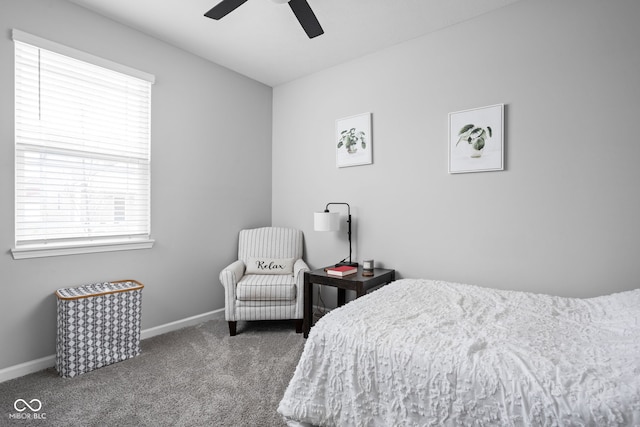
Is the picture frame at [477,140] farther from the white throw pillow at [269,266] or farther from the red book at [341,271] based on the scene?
the white throw pillow at [269,266]

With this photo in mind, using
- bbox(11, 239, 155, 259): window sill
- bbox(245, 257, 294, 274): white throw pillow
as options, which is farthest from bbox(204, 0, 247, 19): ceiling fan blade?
bbox(245, 257, 294, 274): white throw pillow

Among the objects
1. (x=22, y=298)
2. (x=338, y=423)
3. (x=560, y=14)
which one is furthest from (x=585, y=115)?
(x=22, y=298)

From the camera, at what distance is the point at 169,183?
306cm

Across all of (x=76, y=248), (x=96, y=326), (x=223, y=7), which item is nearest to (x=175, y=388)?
(x=96, y=326)

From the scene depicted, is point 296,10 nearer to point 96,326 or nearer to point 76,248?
point 76,248

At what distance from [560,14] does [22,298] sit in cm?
427

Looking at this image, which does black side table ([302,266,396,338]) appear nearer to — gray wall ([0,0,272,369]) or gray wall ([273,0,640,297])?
gray wall ([273,0,640,297])

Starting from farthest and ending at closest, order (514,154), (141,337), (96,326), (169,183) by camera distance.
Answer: (169,183) < (141,337) < (514,154) < (96,326)

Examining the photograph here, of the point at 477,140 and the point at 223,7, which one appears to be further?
the point at 477,140

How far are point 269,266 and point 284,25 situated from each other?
2.23 metres

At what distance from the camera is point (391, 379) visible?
1.43m

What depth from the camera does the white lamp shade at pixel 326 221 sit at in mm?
3150

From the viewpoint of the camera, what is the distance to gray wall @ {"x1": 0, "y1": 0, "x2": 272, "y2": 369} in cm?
219

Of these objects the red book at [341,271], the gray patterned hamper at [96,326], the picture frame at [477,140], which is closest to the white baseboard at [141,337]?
the gray patterned hamper at [96,326]
